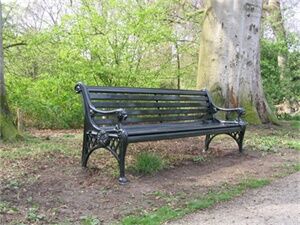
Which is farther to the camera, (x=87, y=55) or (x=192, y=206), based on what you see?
(x=87, y=55)

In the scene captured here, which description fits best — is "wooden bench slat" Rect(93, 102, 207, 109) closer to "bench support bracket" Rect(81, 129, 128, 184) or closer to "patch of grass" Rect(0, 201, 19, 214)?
"bench support bracket" Rect(81, 129, 128, 184)

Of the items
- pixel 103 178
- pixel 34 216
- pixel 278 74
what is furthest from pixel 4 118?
pixel 278 74

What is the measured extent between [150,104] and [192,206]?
2.34 meters

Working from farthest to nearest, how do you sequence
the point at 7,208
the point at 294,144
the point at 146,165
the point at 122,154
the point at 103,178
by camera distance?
the point at 294,144 → the point at 146,165 → the point at 103,178 → the point at 122,154 → the point at 7,208

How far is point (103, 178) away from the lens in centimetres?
474

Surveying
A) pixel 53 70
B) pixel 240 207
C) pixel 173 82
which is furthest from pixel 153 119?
pixel 173 82

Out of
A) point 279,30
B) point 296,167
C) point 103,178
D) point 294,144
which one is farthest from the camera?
point 279,30

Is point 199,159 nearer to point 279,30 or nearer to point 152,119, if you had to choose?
point 152,119

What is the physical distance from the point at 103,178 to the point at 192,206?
4.07 ft

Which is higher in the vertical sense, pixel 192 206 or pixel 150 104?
pixel 150 104

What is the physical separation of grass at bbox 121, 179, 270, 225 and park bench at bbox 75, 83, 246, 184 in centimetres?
91

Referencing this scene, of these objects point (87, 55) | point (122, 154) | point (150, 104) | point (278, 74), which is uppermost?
point (87, 55)

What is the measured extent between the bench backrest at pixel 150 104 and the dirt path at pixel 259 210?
6.49 feet

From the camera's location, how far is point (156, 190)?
14.7 ft
